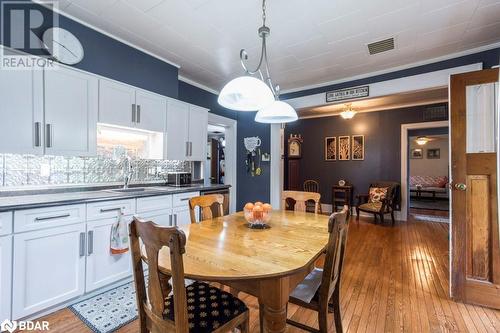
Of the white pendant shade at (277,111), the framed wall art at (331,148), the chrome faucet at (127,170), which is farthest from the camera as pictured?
the framed wall art at (331,148)

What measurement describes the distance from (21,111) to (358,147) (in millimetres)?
6341

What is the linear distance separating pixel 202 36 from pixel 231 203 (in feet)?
9.98

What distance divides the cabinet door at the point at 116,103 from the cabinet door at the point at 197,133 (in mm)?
942

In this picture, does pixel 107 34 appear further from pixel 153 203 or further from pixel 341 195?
pixel 341 195

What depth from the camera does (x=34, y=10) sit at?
7.25 ft

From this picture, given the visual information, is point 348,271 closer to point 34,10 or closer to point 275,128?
point 275,128

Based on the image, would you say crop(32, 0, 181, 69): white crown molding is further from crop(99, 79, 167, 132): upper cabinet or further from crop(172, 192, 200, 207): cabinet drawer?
crop(172, 192, 200, 207): cabinet drawer

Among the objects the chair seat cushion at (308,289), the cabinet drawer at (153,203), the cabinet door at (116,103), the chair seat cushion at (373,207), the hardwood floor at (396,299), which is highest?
the cabinet door at (116,103)

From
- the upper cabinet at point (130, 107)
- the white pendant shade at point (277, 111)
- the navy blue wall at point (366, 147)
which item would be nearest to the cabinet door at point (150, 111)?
the upper cabinet at point (130, 107)

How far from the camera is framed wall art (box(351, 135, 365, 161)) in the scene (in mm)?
6172

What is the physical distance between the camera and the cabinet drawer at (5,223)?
167 centimetres

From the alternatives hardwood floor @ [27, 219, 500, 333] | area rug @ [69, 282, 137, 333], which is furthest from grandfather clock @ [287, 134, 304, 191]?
area rug @ [69, 282, 137, 333]

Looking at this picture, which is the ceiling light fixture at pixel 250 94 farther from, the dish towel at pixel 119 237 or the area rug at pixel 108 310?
the area rug at pixel 108 310
